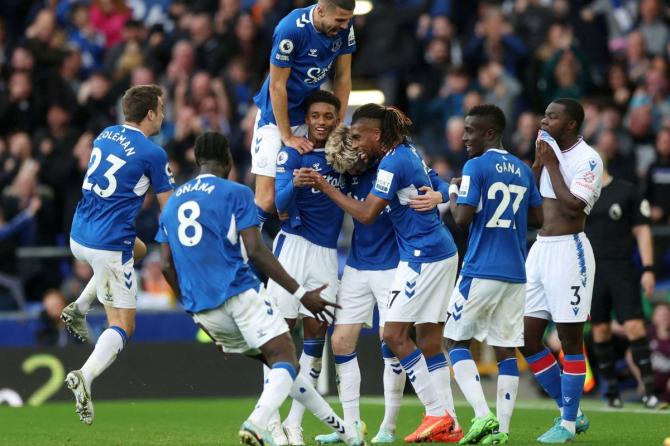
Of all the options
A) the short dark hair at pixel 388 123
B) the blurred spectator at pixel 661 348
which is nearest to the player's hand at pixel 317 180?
the short dark hair at pixel 388 123

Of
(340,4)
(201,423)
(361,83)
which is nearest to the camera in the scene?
(340,4)

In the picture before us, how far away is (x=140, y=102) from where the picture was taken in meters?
11.7

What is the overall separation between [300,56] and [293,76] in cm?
19

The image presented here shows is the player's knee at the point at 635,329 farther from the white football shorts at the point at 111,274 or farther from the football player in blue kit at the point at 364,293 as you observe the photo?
the white football shorts at the point at 111,274

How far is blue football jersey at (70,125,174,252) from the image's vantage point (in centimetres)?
1160

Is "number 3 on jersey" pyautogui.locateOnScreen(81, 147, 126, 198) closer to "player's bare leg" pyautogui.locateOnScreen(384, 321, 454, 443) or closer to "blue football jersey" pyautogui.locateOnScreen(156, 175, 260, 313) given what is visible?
"blue football jersey" pyautogui.locateOnScreen(156, 175, 260, 313)

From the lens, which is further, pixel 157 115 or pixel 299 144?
pixel 157 115

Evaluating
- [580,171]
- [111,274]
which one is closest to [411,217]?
[580,171]

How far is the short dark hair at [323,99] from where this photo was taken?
1157 cm

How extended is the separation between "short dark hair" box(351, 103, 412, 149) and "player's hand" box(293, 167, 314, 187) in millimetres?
710

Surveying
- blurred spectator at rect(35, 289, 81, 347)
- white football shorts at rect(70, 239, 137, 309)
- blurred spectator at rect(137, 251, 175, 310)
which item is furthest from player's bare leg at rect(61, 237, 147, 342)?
blurred spectator at rect(137, 251, 175, 310)

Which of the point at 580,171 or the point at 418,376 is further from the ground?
the point at 580,171

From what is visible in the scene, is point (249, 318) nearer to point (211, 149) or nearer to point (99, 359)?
point (211, 149)

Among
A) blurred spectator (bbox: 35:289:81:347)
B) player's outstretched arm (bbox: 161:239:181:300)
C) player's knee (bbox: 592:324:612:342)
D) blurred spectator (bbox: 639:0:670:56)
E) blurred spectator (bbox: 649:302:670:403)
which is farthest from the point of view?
blurred spectator (bbox: 639:0:670:56)
